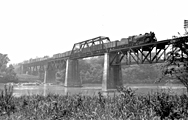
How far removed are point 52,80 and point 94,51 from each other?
182 feet

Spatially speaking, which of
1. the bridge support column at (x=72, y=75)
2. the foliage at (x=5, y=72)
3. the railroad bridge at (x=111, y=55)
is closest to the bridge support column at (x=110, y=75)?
the railroad bridge at (x=111, y=55)

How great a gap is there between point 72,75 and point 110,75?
30162mm

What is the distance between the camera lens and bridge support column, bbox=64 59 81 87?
8738 centimetres

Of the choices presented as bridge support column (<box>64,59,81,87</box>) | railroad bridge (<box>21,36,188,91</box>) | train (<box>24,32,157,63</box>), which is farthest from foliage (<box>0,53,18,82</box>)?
train (<box>24,32,157,63</box>)

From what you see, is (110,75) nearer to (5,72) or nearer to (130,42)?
(130,42)

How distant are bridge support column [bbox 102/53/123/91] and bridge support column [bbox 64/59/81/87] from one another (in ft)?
92.4

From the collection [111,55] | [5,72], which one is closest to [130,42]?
[111,55]

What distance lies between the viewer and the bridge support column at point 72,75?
287ft

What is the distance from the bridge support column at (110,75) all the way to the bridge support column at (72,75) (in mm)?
28156

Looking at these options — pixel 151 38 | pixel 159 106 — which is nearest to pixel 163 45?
pixel 151 38

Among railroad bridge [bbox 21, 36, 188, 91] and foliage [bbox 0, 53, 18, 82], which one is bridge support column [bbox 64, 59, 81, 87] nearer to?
railroad bridge [bbox 21, 36, 188, 91]

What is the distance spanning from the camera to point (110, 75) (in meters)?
61.9

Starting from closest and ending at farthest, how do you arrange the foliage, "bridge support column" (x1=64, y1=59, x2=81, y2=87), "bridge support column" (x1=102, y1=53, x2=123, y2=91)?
"bridge support column" (x1=102, y1=53, x2=123, y2=91) < "bridge support column" (x1=64, y1=59, x2=81, y2=87) < the foliage

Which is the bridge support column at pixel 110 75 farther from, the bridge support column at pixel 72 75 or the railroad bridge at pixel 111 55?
the bridge support column at pixel 72 75
